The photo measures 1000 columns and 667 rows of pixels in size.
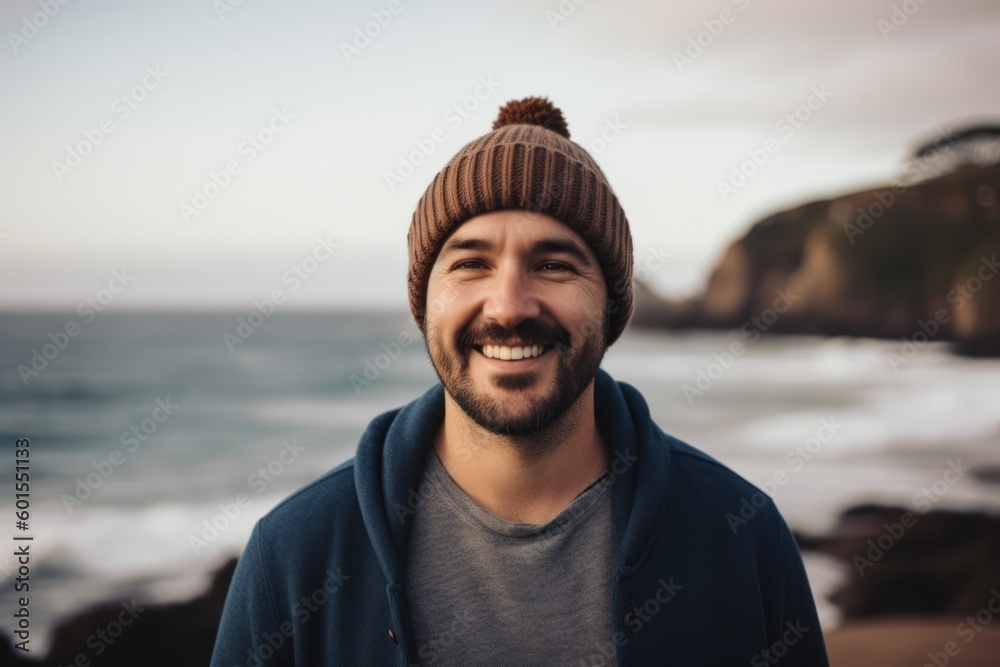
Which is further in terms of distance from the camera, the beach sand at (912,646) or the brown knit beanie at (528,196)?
the beach sand at (912,646)

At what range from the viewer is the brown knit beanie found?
2.34 m

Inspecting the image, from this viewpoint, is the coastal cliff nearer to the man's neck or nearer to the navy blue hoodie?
the navy blue hoodie

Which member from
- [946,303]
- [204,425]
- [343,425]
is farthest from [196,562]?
[946,303]

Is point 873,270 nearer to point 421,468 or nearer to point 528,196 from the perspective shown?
point 528,196

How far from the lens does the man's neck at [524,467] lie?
7.43ft

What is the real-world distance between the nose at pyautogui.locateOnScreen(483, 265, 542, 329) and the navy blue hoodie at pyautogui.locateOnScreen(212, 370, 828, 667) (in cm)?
51

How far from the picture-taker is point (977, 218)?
16.9 metres


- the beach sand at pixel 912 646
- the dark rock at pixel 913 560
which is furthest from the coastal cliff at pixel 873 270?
the beach sand at pixel 912 646

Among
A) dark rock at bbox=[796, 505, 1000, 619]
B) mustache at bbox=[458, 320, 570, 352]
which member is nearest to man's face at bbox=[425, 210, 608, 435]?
mustache at bbox=[458, 320, 570, 352]

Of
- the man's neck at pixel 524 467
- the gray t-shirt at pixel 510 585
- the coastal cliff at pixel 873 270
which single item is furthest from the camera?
the coastal cliff at pixel 873 270

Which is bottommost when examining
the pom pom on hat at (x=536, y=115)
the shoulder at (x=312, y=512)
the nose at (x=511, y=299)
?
the shoulder at (x=312, y=512)

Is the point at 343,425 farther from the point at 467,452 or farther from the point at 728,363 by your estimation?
the point at 467,452

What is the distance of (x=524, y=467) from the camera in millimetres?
2271

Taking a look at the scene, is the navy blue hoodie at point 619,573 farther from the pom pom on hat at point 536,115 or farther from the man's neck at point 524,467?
the pom pom on hat at point 536,115
